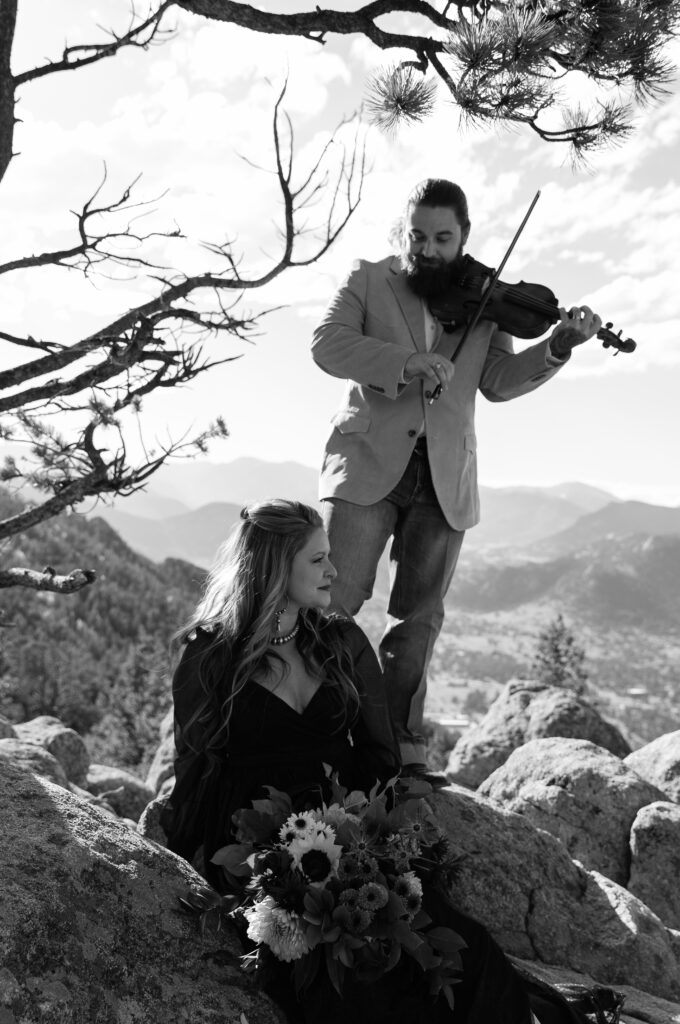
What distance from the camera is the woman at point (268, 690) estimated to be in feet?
11.7

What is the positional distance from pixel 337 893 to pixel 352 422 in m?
2.39

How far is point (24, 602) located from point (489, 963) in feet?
332

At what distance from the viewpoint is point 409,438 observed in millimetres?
4574

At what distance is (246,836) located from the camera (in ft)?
10.3

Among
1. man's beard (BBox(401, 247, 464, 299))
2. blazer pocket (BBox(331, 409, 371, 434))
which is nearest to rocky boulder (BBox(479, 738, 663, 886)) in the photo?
blazer pocket (BBox(331, 409, 371, 434))

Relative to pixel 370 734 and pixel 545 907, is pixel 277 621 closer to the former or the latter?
pixel 370 734

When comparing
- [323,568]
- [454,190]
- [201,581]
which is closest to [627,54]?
[454,190]

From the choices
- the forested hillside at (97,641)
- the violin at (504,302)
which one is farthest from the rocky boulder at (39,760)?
the violin at (504,302)

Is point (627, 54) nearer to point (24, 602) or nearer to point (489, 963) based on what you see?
point (489, 963)

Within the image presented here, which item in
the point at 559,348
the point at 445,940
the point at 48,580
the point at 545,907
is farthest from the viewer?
the point at 48,580

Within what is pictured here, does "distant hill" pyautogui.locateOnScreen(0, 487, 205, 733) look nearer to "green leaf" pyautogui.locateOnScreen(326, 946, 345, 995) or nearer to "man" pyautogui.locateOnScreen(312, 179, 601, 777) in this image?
"man" pyautogui.locateOnScreen(312, 179, 601, 777)

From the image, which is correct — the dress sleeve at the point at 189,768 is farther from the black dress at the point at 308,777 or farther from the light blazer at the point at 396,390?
the light blazer at the point at 396,390

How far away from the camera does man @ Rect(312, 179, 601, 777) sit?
451cm

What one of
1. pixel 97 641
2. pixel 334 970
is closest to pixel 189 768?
pixel 334 970
